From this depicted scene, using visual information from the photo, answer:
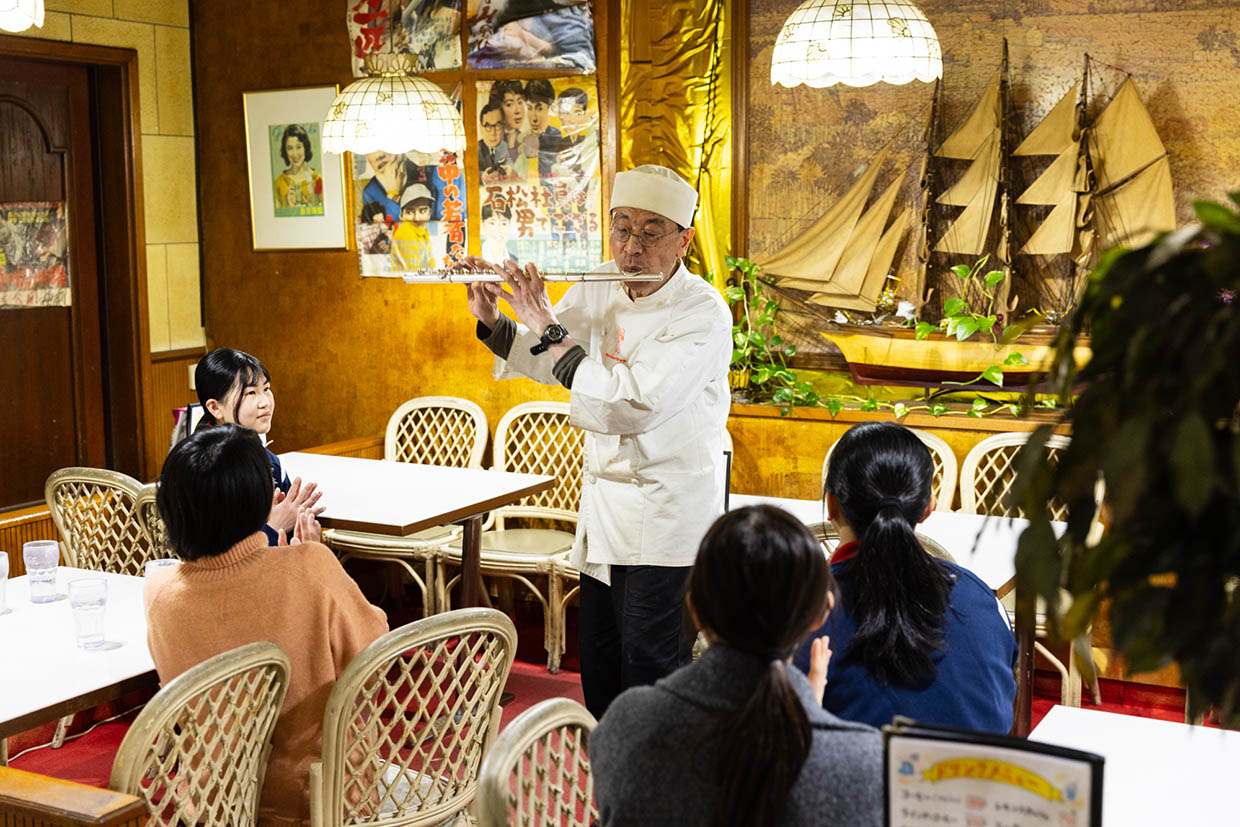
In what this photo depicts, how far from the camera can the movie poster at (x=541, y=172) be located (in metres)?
4.96

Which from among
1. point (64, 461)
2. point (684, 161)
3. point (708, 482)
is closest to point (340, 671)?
point (708, 482)

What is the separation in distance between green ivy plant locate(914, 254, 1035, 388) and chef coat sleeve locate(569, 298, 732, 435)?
173cm

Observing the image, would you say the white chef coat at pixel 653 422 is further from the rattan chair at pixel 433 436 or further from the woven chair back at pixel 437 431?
the woven chair back at pixel 437 431

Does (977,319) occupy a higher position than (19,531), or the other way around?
(977,319)

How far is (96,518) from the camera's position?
12.0ft

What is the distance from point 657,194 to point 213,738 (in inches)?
63.4

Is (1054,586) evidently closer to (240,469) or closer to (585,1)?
(240,469)

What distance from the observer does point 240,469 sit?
2.19 metres

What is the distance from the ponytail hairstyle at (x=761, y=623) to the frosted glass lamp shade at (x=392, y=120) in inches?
128

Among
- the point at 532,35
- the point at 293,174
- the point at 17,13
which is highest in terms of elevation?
the point at 532,35

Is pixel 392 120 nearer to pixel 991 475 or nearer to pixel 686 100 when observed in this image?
pixel 686 100

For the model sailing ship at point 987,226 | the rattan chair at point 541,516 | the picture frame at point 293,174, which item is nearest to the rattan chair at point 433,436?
the rattan chair at point 541,516

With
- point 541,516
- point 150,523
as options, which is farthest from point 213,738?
point 541,516

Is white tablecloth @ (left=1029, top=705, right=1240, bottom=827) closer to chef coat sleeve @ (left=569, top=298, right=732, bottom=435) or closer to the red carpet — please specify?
chef coat sleeve @ (left=569, top=298, right=732, bottom=435)
